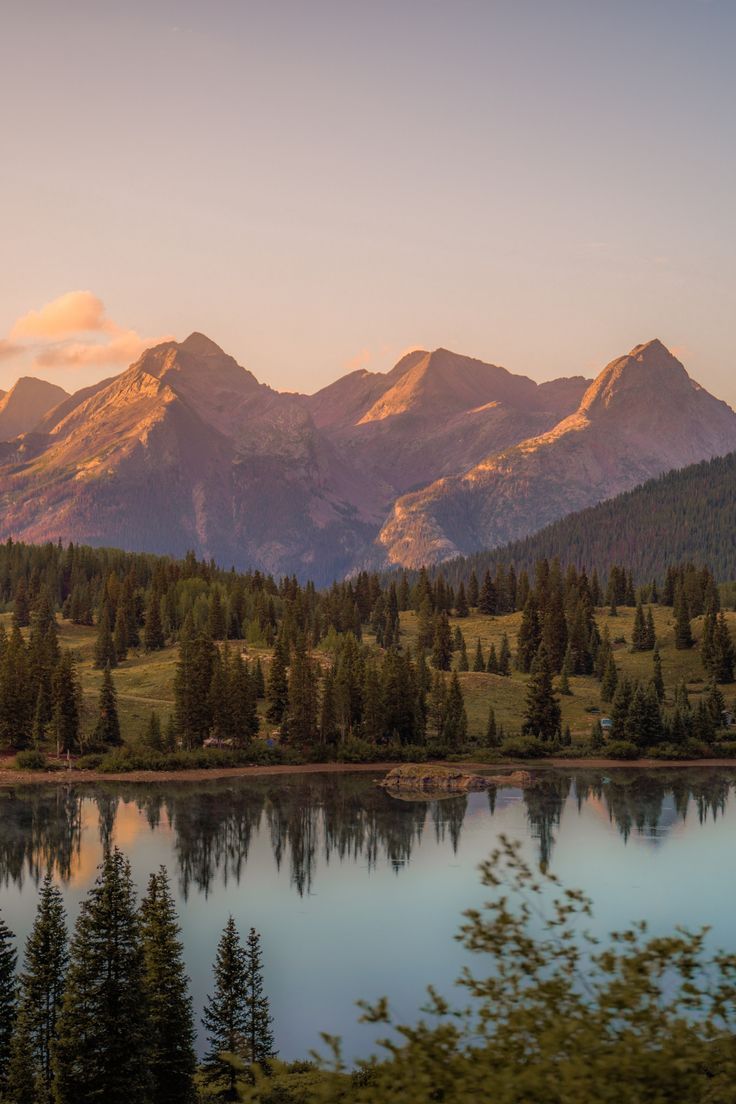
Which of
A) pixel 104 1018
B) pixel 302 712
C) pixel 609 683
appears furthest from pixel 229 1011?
pixel 609 683

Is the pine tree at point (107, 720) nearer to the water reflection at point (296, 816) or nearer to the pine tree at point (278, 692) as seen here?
the water reflection at point (296, 816)

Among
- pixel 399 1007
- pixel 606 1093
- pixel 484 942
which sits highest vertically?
pixel 484 942

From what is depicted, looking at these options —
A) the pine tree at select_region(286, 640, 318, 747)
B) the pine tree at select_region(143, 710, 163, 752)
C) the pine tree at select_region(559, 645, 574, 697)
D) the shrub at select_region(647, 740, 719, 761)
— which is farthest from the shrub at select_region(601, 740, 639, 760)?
the pine tree at select_region(143, 710, 163, 752)

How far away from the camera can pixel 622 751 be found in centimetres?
15312

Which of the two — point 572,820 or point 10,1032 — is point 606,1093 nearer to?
point 10,1032

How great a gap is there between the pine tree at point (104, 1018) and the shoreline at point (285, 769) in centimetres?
8865

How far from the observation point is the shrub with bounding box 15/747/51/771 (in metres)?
135

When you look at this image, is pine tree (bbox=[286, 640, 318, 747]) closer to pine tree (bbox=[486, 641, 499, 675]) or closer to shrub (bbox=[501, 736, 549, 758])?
shrub (bbox=[501, 736, 549, 758])

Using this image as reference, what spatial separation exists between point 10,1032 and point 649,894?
48470 mm

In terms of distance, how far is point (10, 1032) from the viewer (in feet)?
156

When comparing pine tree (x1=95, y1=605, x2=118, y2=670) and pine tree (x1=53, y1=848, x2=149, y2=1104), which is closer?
pine tree (x1=53, y1=848, x2=149, y2=1104)

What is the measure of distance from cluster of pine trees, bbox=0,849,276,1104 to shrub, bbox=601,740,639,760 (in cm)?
10719

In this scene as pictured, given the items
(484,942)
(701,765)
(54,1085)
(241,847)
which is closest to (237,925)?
(241,847)

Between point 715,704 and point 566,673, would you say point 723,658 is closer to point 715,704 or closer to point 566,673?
point 715,704
